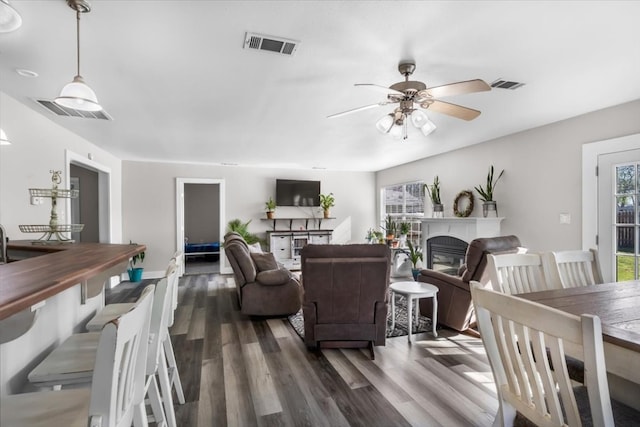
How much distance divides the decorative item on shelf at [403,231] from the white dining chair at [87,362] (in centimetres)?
557

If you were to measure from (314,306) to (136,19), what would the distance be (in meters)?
2.49

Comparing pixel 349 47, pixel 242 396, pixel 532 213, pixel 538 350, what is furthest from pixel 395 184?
pixel 538 350

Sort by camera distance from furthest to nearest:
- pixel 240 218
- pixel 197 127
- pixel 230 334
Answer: pixel 240 218 → pixel 197 127 → pixel 230 334

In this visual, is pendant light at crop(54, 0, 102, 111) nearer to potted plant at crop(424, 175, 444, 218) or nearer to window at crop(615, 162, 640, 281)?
window at crop(615, 162, 640, 281)

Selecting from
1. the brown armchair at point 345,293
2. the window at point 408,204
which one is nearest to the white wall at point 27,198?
the brown armchair at point 345,293

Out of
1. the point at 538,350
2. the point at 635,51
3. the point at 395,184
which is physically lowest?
the point at 538,350

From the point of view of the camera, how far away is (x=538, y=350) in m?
0.98

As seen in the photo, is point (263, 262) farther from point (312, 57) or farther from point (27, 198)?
point (312, 57)

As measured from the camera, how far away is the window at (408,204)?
6.58 meters

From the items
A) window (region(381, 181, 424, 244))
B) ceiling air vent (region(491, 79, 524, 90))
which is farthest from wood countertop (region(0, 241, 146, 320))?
window (region(381, 181, 424, 244))

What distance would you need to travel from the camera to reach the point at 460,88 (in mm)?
2125

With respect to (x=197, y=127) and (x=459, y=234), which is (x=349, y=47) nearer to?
(x=197, y=127)

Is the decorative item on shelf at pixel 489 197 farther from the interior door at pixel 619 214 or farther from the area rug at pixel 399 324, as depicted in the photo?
the area rug at pixel 399 324

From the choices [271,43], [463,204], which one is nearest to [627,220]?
[463,204]
